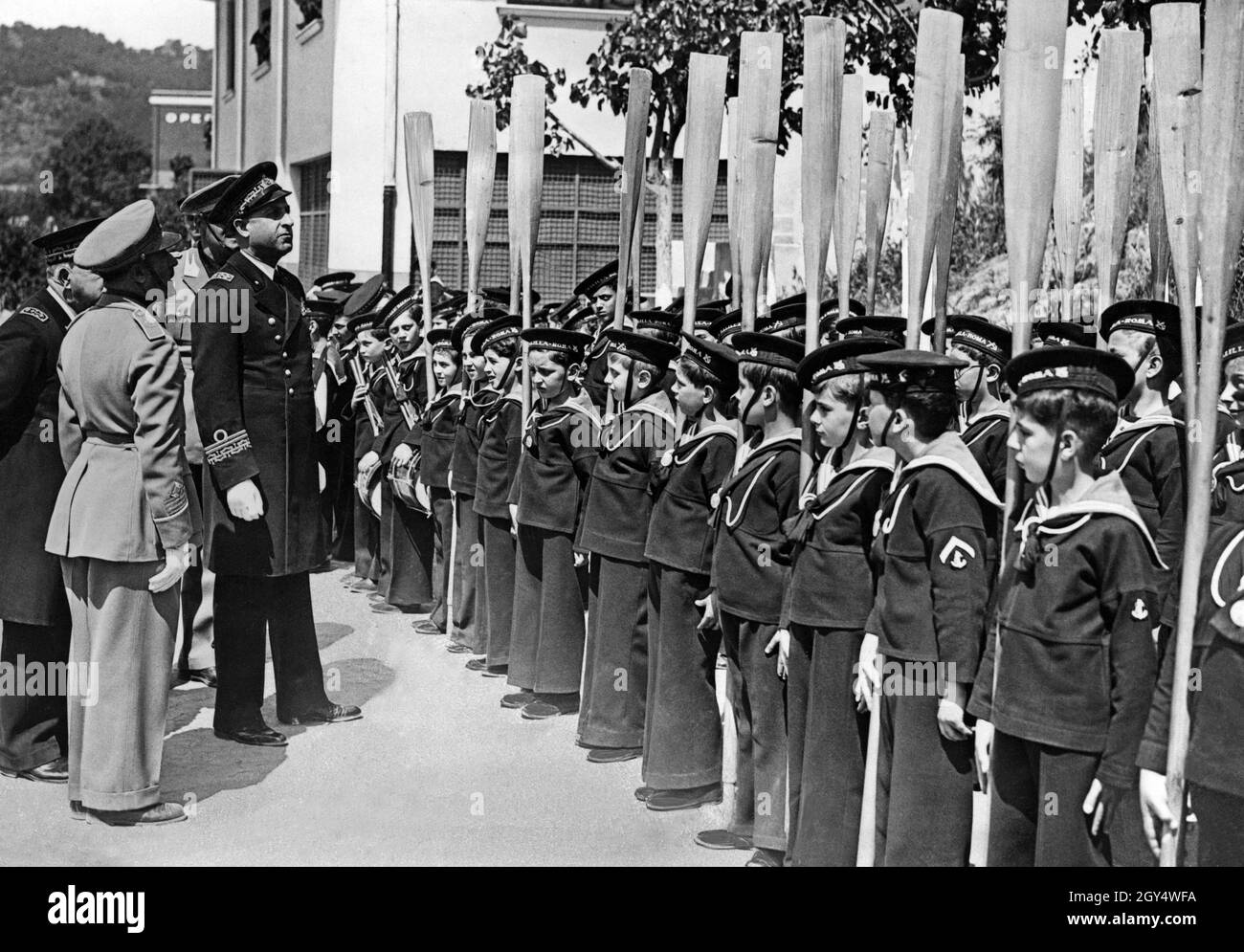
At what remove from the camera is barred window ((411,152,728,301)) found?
16328 millimetres

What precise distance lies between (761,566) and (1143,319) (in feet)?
4.80

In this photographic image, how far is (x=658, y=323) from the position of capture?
6625 mm

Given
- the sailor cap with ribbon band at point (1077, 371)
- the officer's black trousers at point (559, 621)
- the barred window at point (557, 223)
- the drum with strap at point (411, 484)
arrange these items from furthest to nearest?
the barred window at point (557, 223) < the drum with strap at point (411, 484) < the officer's black trousers at point (559, 621) < the sailor cap with ribbon band at point (1077, 371)

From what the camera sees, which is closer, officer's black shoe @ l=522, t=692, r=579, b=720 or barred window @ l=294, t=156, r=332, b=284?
officer's black shoe @ l=522, t=692, r=579, b=720

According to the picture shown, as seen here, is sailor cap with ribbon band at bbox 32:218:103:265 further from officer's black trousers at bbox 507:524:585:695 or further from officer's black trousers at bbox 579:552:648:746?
officer's black trousers at bbox 579:552:648:746

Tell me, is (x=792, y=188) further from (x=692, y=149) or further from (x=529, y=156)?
(x=692, y=149)

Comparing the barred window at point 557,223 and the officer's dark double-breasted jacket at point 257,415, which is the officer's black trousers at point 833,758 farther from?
the barred window at point 557,223

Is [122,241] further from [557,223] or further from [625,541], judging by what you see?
[557,223]

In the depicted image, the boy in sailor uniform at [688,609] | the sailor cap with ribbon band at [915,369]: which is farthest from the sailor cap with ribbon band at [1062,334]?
the sailor cap with ribbon band at [915,369]

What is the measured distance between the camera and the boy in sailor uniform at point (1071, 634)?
137 inches

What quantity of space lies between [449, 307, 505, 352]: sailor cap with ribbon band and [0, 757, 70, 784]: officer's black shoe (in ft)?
10.7

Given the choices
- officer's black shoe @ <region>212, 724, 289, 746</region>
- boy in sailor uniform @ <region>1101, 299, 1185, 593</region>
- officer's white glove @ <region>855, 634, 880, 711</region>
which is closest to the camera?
officer's white glove @ <region>855, 634, 880, 711</region>

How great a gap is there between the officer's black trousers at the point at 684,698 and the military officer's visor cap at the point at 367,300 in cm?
498

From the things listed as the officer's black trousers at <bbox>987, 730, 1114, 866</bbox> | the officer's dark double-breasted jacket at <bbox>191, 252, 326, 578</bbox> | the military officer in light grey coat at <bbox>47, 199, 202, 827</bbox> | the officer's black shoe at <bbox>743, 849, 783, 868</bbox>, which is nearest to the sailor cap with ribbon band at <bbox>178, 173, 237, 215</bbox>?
the officer's dark double-breasted jacket at <bbox>191, 252, 326, 578</bbox>
